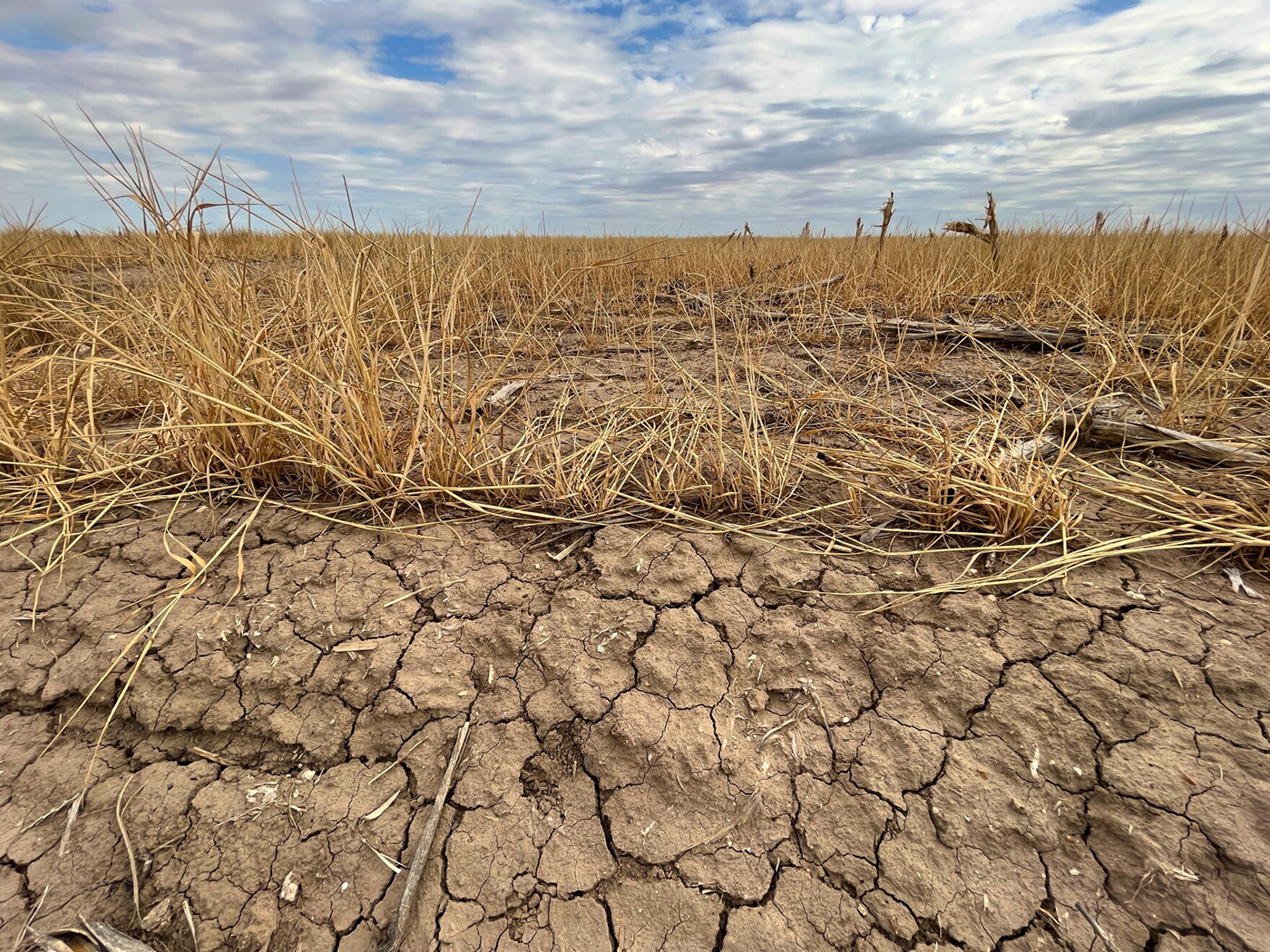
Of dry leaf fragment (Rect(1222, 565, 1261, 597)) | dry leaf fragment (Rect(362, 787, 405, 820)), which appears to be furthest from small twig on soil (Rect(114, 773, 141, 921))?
dry leaf fragment (Rect(1222, 565, 1261, 597))

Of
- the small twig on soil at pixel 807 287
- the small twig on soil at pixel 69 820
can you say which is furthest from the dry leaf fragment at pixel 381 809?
the small twig on soil at pixel 807 287

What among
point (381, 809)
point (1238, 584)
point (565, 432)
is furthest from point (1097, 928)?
point (565, 432)

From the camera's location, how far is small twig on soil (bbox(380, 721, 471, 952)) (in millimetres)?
890

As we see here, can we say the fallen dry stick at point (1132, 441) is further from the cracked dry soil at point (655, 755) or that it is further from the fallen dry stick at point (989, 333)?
the fallen dry stick at point (989, 333)

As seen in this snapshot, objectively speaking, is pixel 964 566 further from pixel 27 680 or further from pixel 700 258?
pixel 700 258

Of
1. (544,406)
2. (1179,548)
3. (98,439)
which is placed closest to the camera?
(1179,548)

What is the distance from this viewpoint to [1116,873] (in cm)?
88

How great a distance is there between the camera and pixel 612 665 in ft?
3.94

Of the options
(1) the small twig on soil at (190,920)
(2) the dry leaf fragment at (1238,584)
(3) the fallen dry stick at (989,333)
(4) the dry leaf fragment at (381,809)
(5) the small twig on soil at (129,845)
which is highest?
(3) the fallen dry stick at (989,333)

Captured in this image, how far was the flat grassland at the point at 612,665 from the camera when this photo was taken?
3.02 feet

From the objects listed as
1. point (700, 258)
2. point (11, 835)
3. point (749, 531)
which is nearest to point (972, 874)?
point (749, 531)

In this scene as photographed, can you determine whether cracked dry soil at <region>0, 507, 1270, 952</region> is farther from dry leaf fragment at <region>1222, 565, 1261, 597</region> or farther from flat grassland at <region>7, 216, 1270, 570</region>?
flat grassland at <region>7, 216, 1270, 570</region>

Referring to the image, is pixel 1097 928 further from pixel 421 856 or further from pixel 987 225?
pixel 987 225

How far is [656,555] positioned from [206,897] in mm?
1078
